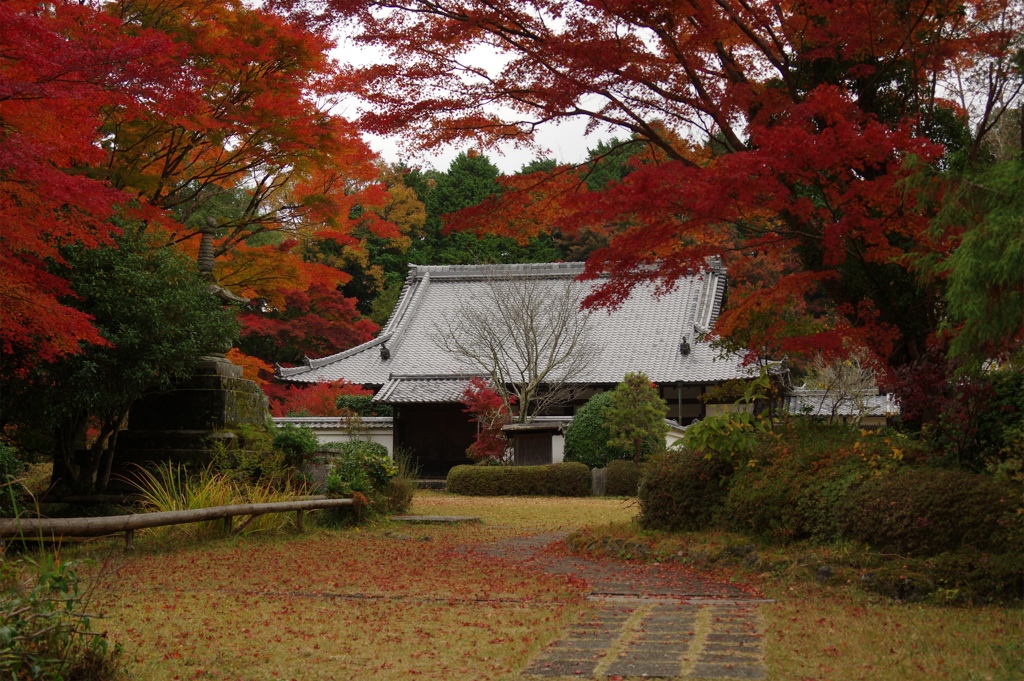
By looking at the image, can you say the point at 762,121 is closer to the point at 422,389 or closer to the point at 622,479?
the point at 622,479

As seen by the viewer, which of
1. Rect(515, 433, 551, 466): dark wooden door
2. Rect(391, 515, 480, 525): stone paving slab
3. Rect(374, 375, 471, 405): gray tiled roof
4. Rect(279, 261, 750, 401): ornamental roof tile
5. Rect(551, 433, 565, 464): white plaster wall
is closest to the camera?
Rect(391, 515, 480, 525): stone paving slab

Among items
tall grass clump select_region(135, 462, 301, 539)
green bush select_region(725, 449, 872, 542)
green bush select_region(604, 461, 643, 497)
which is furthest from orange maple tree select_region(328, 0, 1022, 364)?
green bush select_region(604, 461, 643, 497)

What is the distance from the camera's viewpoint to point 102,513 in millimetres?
10719

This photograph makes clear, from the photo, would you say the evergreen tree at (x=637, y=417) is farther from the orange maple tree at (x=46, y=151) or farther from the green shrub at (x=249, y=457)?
the orange maple tree at (x=46, y=151)

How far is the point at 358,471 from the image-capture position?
40.2ft

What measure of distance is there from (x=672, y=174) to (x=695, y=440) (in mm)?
2907

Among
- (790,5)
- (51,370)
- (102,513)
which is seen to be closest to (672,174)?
(790,5)

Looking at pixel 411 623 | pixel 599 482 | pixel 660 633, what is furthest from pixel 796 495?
pixel 599 482

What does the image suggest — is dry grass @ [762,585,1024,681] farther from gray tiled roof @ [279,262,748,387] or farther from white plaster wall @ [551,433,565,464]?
gray tiled roof @ [279,262,748,387]

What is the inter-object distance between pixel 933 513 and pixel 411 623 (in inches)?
147

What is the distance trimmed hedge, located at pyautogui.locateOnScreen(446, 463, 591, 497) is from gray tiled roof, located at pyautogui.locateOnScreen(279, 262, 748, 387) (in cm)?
468

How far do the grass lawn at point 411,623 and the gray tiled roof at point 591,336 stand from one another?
15.8m

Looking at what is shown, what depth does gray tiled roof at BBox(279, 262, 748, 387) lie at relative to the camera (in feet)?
80.8

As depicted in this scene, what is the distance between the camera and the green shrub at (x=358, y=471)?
11938 mm
